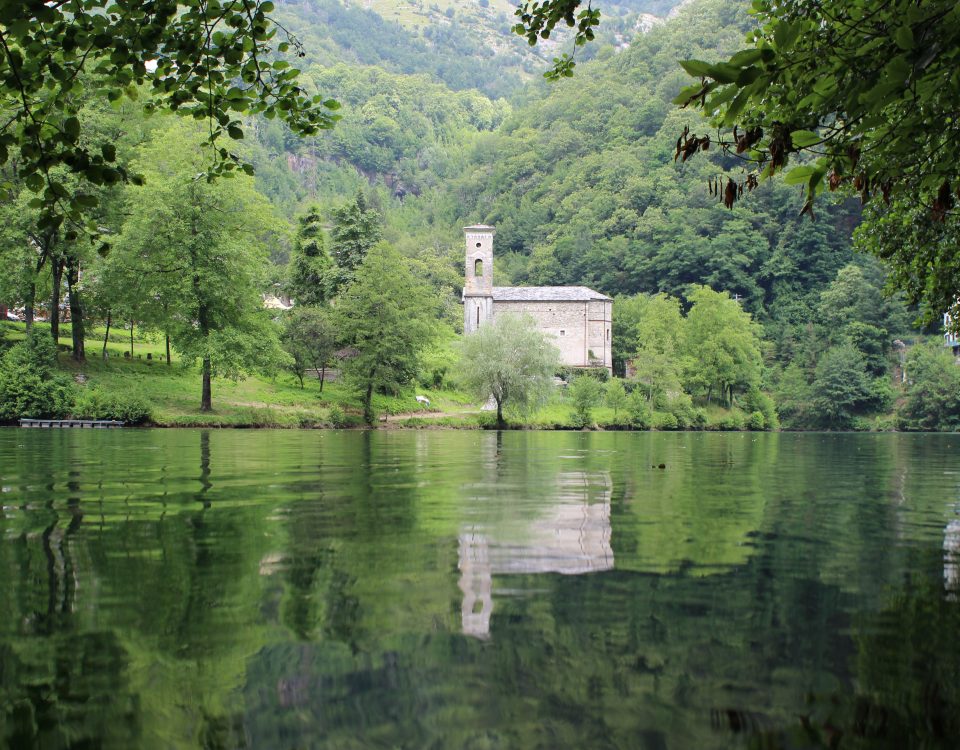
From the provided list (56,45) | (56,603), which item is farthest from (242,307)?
(56,603)

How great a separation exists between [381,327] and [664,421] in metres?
29.7

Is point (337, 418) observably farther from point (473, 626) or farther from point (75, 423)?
point (473, 626)

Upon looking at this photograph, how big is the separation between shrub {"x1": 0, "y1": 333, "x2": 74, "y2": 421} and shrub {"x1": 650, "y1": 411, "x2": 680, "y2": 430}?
47.1 m

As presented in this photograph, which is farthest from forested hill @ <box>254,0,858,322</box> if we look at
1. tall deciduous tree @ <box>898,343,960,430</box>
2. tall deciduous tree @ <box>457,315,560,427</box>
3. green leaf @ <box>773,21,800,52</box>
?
green leaf @ <box>773,21,800,52</box>

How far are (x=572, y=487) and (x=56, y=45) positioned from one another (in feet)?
29.8

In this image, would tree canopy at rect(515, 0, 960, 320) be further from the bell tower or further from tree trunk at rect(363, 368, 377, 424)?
the bell tower

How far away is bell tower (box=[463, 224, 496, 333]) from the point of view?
303 feet

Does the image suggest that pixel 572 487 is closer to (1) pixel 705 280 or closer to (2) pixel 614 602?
(2) pixel 614 602

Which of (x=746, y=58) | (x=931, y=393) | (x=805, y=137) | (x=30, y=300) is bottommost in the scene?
(x=931, y=393)

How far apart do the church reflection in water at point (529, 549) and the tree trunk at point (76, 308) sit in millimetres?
43064

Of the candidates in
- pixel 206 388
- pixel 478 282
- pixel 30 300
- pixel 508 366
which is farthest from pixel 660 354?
pixel 30 300

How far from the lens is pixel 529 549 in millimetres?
7285

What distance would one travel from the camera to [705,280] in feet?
409

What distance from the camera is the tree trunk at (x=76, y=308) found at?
47.1m
